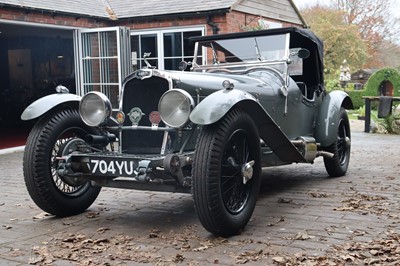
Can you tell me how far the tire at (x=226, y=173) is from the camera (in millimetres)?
3562

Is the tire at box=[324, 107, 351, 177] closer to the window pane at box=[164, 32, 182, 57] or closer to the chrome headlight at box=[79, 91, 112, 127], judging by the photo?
the chrome headlight at box=[79, 91, 112, 127]

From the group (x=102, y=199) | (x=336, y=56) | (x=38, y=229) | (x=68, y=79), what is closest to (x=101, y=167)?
(x=38, y=229)

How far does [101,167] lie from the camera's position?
3.97 meters

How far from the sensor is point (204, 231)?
3.96 metres

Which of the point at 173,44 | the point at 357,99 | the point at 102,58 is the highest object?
the point at 173,44

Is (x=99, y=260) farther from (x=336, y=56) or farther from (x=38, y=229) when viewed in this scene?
(x=336, y=56)

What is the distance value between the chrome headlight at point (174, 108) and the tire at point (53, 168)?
1092 mm

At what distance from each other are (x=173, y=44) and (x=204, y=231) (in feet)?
26.2

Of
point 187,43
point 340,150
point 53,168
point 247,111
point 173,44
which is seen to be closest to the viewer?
point 247,111

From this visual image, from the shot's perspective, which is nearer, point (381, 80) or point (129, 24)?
point (129, 24)

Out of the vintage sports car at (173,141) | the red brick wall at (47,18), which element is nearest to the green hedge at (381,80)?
the red brick wall at (47,18)

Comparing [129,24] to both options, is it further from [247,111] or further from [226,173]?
[226,173]

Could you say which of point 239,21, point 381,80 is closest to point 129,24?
point 239,21

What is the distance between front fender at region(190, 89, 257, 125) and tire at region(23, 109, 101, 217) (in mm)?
1457
